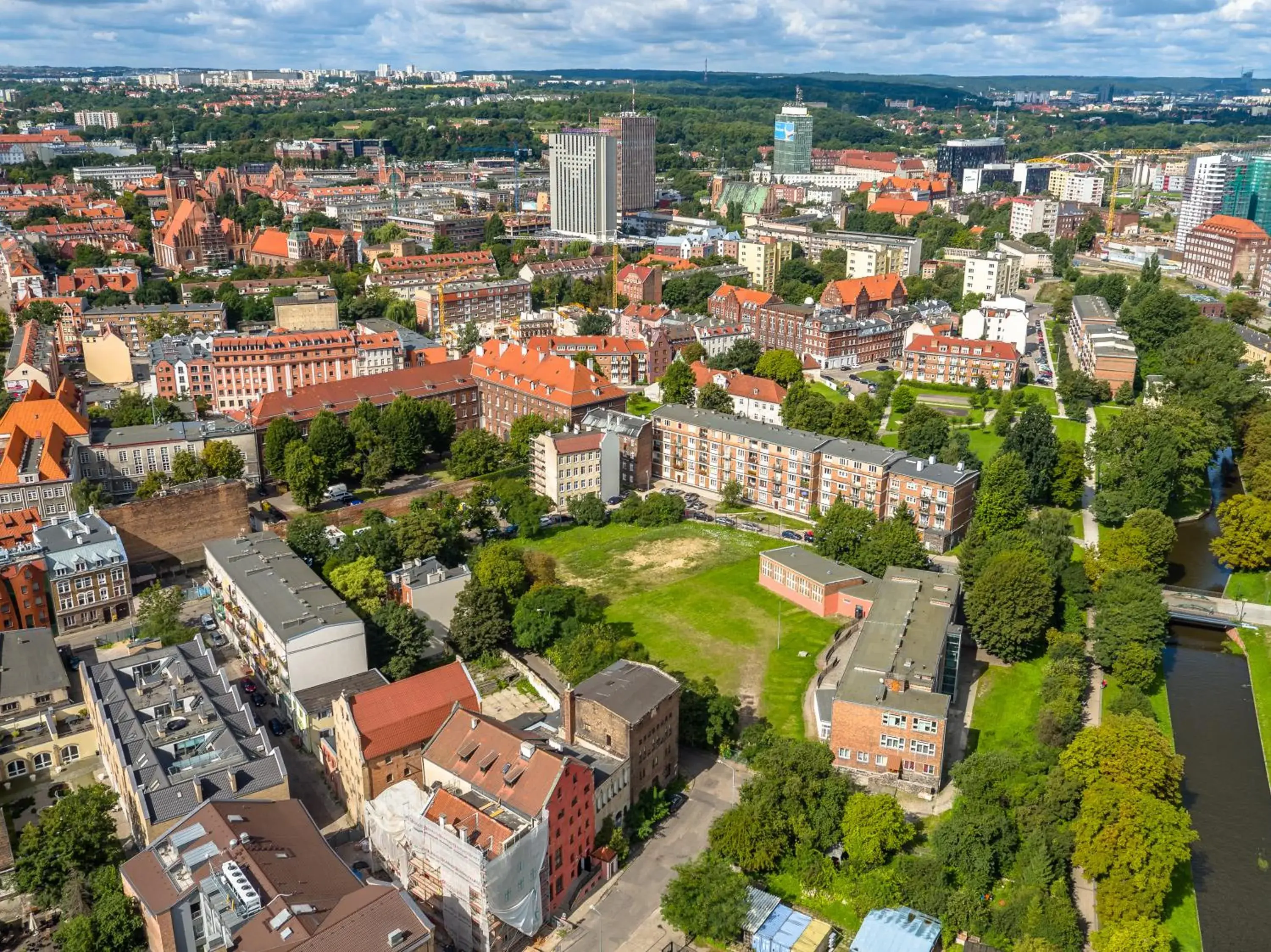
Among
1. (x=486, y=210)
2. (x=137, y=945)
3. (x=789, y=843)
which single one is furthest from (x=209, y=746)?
(x=486, y=210)

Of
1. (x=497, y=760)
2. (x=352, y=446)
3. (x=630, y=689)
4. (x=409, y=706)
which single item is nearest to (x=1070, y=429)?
(x=352, y=446)

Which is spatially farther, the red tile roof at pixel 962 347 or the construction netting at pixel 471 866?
the red tile roof at pixel 962 347

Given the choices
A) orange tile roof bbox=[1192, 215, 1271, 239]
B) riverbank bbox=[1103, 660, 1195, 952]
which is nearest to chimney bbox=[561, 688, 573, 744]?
riverbank bbox=[1103, 660, 1195, 952]

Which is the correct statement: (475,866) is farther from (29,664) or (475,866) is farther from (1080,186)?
(1080,186)

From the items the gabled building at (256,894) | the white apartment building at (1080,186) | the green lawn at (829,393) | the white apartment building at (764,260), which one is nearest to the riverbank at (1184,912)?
the gabled building at (256,894)

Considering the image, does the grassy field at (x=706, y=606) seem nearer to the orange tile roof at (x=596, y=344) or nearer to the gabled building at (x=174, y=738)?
the gabled building at (x=174, y=738)

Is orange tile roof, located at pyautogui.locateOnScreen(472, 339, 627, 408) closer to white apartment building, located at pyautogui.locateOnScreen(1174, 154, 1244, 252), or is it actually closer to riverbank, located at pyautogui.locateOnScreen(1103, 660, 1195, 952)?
riverbank, located at pyautogui.locateOnScreen(1103, 660, 1195, 952)
